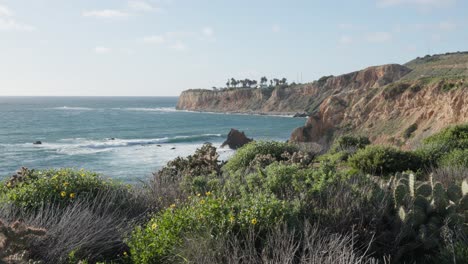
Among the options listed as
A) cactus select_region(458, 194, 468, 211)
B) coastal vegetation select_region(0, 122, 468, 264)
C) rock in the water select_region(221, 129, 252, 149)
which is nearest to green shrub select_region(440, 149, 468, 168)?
cactus select_region(458, 194, 468, 211)

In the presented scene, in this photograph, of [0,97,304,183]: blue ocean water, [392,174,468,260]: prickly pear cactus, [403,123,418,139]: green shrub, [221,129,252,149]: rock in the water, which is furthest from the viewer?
[221,129,252,149]: rock in the water

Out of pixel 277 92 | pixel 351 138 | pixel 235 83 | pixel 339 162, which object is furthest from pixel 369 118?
pixel 235 83

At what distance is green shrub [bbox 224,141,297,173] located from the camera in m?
16.0

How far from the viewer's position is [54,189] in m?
Answer: 8.72

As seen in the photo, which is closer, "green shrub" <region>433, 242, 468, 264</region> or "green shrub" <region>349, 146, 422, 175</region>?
"green shrub" <region>433, 242, 468, 264</region>

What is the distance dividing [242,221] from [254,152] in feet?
32.9

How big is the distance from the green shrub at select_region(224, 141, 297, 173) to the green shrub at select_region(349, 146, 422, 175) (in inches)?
115

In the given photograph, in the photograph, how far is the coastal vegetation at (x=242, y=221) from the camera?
5.96 m

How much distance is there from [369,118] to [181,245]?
1707 inches

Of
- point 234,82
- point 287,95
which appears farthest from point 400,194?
point 234,82

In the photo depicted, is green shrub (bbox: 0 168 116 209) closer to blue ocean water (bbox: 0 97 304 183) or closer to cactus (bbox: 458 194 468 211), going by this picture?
cactus (bbox: 458 194 468 211)

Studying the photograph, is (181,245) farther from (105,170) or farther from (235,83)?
(235,83)

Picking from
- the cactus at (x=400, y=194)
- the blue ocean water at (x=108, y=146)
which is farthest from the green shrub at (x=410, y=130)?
the cactus at (x=400, y=194)

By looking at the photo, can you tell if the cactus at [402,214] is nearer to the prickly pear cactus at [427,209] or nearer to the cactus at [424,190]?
the prickly pear cactus at [427,209]
